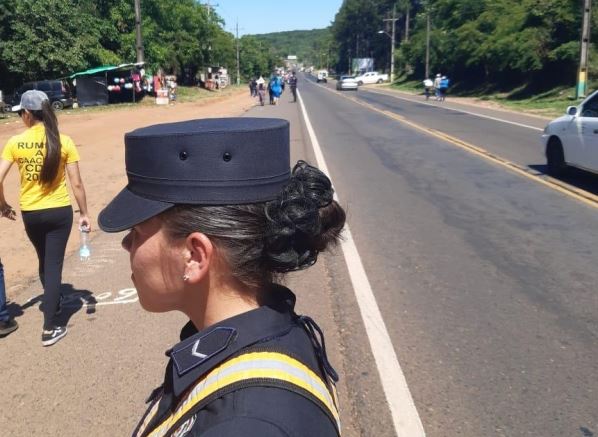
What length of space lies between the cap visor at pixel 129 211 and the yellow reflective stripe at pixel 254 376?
367mm

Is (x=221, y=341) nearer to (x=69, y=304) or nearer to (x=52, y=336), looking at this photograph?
(x=52, y=336)

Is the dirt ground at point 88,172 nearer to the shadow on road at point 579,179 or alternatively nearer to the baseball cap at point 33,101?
the baseball cap at point 33,101

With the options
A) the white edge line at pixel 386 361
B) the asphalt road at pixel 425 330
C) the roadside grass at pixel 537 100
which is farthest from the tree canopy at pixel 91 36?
the white edge line at pixel 386 361

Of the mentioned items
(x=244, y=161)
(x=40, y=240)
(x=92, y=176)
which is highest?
(x=244, y=161)

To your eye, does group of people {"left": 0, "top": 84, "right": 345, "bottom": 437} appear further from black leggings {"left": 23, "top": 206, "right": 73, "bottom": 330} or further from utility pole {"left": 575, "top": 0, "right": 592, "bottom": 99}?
utility pole {"left": 575, "top": 0, "right": 592, "bottom": 99}

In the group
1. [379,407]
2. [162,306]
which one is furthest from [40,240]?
[162,306]

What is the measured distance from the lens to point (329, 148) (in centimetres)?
1709

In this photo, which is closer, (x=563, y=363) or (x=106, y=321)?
(x=563, y=363)

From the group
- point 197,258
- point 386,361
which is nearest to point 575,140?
point 386,361

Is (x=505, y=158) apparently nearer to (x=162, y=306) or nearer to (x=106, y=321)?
(x=106, y=321)

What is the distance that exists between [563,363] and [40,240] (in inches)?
152

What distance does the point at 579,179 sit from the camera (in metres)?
11.7

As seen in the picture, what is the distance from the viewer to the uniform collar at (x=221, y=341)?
1224mm

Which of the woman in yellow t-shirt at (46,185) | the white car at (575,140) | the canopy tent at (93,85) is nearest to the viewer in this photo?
the woman in yellow t-shirt at (46,185)
